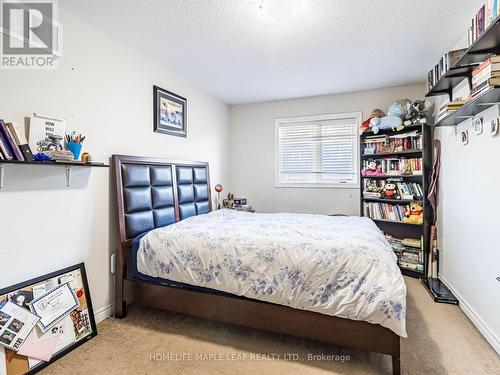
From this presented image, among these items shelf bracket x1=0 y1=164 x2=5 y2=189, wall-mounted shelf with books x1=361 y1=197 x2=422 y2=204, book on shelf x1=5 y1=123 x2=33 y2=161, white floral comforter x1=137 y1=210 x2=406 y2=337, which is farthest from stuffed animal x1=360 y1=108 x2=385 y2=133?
shelf bracket x1=0 y1=164 x2=5 y2=189

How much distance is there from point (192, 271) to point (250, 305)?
52 cm

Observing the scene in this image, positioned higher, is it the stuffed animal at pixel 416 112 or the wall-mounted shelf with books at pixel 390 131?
the stuffed animal at pixel 416 112

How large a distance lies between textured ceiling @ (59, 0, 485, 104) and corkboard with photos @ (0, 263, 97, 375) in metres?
2.02

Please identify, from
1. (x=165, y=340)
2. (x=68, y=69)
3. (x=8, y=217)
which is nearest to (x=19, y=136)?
(x=8, y=217)

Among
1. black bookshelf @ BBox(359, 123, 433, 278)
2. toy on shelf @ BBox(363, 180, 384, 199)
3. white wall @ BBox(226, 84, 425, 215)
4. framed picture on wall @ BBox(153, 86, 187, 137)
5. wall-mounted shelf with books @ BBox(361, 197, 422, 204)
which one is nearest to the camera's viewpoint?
framed picture on wall @ BBox(153, 86, 187, 137)

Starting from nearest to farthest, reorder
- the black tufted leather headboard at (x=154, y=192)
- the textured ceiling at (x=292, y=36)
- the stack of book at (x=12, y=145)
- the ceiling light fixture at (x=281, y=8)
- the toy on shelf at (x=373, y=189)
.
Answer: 1. the stack of book at (x=12, y=145)
2. the ceiling light fixture at (x=281, y=8)
3. the textured ceiling at (x=292, y=36)
4. the black tufted leather headboard at (x=154, y=192)
5. the toy on shelf at (x=373, y=189)

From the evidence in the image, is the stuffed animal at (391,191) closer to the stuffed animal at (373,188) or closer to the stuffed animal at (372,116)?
the stuffed animal at (373,188)

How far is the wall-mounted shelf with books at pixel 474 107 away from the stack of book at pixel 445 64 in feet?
1.26

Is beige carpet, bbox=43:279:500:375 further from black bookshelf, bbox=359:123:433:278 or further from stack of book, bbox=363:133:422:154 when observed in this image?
stack of book, bbox=363:133:422:154

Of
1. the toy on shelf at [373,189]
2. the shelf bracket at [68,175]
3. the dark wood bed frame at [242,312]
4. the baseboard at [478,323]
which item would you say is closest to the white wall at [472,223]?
the baseboard at [478,323]

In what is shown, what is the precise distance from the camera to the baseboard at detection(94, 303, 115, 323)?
2.23 m

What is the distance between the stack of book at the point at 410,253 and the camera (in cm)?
322

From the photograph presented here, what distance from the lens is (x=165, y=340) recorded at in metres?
2.02

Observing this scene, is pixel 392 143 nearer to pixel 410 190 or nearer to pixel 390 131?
pixel 390 131
